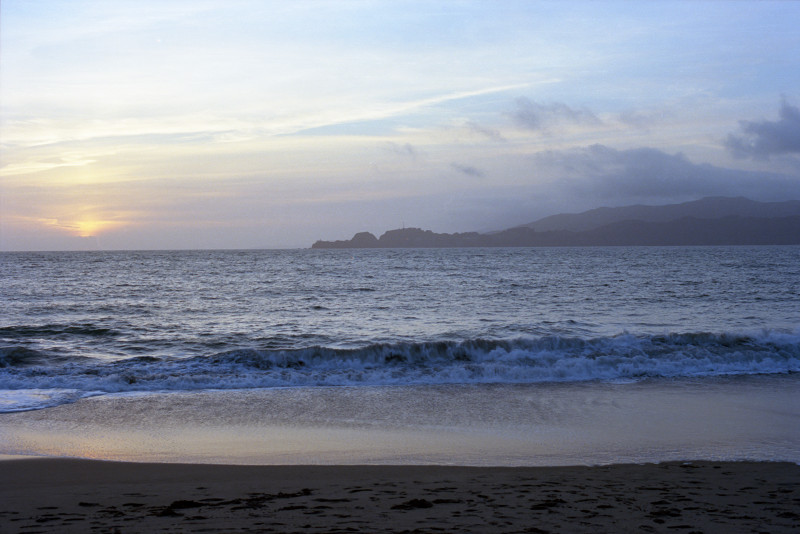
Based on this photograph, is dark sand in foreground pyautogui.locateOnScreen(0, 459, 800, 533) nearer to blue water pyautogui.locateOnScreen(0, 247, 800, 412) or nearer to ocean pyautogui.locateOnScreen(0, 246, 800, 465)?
ocean pyautogui.locateOnScreen(0, 246, 800, 465)

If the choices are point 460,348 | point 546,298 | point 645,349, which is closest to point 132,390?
point 460,348

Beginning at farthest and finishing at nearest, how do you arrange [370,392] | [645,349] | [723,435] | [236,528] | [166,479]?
[645,349] < [370,392] < [723,435] < [166,479] < [236,528]

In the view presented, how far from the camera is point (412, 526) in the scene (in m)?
5.25

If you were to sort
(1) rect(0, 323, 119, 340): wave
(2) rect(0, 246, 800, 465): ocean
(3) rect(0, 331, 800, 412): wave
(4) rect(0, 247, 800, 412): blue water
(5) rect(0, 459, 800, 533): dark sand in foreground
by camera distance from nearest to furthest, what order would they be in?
(5) rect(0, 459, 800, 533): dark sand in foreground
(2) rect(0, 246, 800, 465): ocean
(3) rect(0, 331, 800, 412): wave
(4) rect(0, 247, 800, 412): blue water
(1) rect(0, 323, 119, 340): wave

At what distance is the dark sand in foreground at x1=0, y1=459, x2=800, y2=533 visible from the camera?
534 centimetres

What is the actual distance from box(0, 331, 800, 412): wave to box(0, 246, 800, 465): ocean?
67 mm

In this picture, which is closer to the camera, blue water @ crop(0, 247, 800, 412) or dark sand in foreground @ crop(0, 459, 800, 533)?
dark sand in foreground @ crop(0, 459, 800, 533)

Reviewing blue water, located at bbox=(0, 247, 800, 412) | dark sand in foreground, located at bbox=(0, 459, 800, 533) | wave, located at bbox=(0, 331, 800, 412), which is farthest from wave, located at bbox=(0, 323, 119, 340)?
dark sand in foreground, located at bbox=(0, 459, 800, 533)

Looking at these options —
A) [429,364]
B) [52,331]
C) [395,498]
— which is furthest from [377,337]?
[395,498]

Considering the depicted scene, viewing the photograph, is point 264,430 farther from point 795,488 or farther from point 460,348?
point 460,348

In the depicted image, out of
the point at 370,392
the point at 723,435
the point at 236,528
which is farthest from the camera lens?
the point at 370,392

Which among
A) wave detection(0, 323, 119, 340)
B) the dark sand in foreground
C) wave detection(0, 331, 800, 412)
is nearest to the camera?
the dark sand in foreground

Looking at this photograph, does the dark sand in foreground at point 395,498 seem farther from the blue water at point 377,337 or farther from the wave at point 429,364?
the wave at point 429,364

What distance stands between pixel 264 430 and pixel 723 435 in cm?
724
